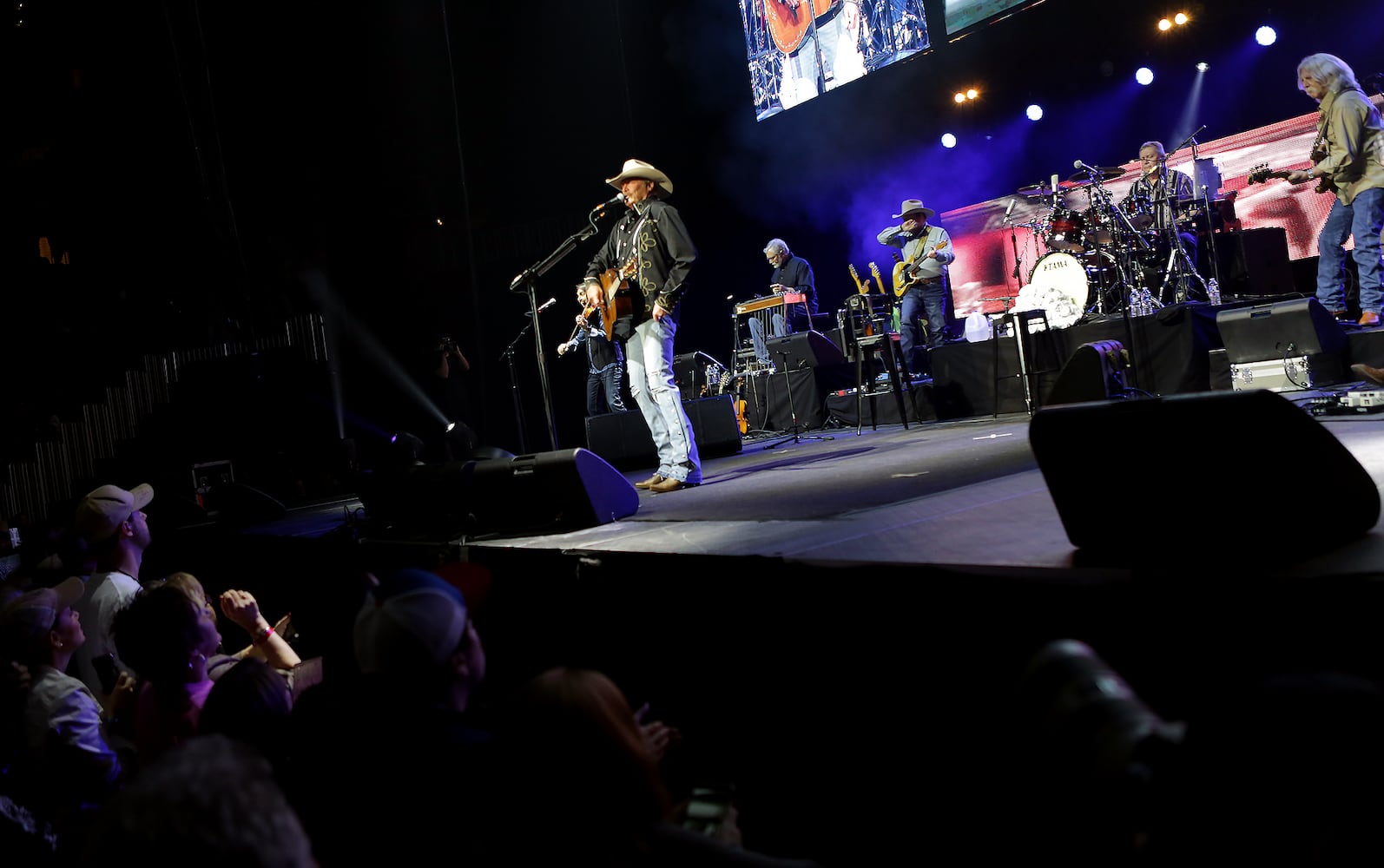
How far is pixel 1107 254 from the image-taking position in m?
9.41

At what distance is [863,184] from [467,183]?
567 centimetres

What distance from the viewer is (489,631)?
13.2ft

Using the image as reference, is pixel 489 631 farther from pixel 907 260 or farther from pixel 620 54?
pixel 620 54

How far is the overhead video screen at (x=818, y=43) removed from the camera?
11289mm

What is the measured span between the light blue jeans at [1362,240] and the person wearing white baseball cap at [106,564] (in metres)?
7.49

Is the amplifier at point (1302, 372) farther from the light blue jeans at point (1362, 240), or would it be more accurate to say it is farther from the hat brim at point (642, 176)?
the hat brim at point (642, 176)

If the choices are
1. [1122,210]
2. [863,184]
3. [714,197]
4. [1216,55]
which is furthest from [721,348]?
[1216,55]

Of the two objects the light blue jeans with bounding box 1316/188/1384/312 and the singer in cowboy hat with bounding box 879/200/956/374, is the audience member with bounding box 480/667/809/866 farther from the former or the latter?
the singer in cowboy hat with bounding box 879/200/956/374

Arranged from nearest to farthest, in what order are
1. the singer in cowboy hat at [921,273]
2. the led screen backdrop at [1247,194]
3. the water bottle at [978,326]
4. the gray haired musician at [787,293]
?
1. the led screen backdrop at [1247,194]
2. the singer in cowboy hat at [921,273]
3. the gray haired musician at [787,293]
4. the water bottle at [978,326]

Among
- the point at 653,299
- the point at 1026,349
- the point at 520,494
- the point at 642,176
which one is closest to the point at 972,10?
the point at 1026,349

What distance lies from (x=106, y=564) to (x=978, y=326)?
1153 cm

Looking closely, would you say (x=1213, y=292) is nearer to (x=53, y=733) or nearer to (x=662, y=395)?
(x=662, y=395)

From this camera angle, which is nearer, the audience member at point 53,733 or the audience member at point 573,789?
the audience member at point 573,789

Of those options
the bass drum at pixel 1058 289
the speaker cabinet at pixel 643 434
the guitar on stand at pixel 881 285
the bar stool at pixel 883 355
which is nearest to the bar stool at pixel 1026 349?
the bass drum at pixel 1058 289
